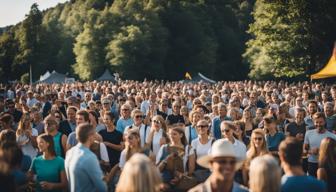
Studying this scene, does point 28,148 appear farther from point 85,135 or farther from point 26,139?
→ point 85,135

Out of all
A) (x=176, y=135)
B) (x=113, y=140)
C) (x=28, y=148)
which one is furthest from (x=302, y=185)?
(x=28, y=148)

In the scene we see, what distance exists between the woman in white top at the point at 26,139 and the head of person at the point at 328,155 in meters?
5.07

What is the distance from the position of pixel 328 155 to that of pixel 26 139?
5.34 m

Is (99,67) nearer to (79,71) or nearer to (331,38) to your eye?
(79,71)

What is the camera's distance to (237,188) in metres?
4.79

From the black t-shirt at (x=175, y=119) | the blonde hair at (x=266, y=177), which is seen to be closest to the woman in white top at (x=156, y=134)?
the black t-shirt at (x=175, y=119)

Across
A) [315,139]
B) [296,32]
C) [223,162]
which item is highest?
[296,32]

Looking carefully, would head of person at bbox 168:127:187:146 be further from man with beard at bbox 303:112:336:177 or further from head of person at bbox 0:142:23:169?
head of person at bbox 0:142:23:169

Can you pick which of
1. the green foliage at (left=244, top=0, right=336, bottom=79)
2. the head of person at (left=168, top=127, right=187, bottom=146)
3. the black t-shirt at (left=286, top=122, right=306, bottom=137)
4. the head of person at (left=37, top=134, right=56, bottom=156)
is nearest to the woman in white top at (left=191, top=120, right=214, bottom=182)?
the head of person at (left=168, top=127, right=187, bottom=146)

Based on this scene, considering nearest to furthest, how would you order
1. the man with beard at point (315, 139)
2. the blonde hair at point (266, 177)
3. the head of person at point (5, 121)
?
the blonde hair at point (266, 177) < the man with beard at point (315, 139) < the head of person at point (5, 121)

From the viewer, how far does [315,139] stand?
362 inches

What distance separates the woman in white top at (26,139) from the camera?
31.0ft

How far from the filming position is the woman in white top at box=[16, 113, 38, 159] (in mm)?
9461

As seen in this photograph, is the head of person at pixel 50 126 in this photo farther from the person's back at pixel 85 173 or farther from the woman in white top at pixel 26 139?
the person's back at pixel 85 173
